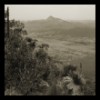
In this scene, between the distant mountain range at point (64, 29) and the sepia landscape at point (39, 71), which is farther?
the distant mountain range at point (64, 29)

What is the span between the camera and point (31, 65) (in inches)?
472

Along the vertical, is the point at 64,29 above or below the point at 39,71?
above

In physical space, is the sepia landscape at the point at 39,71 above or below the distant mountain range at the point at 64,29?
below

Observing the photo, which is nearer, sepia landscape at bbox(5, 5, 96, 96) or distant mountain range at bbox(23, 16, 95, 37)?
sepia landscape at bbox(5, 5, 96, 96)

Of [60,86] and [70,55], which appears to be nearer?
[60,86]

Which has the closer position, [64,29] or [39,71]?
[39,71]

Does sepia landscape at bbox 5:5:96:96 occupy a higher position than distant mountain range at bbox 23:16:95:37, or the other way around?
distant mountain range at bbox 23:16:95:37

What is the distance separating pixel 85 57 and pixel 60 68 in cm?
373
